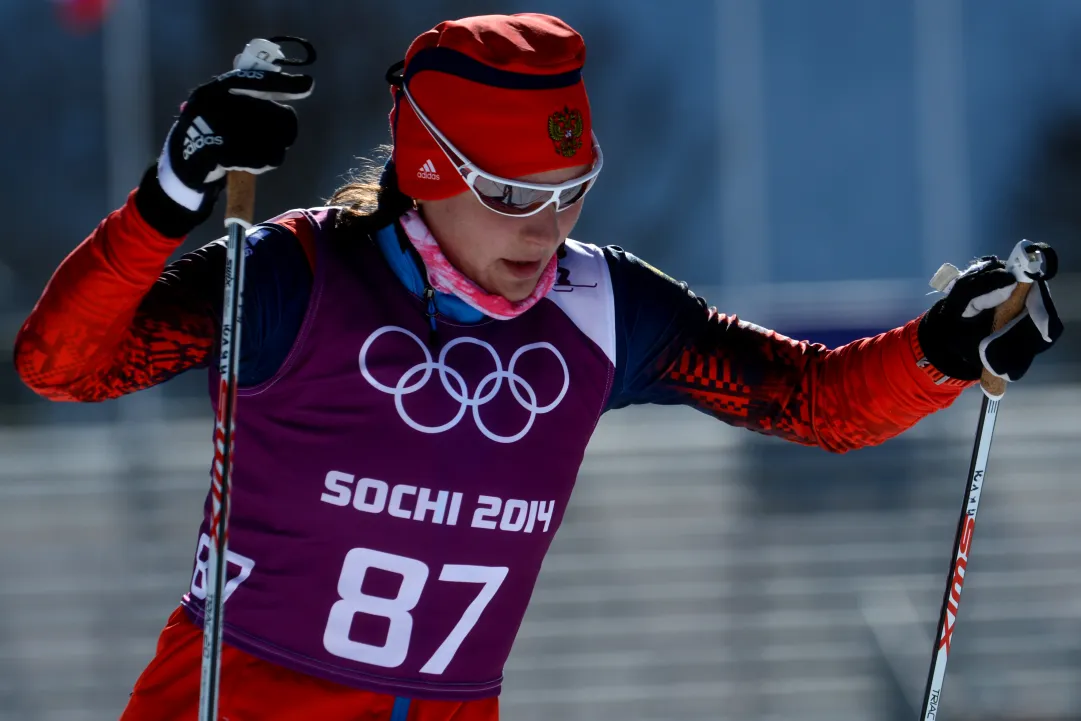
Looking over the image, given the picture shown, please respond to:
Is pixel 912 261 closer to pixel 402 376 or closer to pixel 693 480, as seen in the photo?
pixel 693 480

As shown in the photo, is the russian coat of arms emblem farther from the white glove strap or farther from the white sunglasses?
the white glove strap

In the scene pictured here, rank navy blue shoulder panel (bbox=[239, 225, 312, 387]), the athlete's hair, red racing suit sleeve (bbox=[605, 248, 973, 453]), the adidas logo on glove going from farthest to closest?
red racing suit sleeve (bbox=[605, 248, 973, 453]) < the athlete's hair < navy blue shoulder panel (bbox=[239, 225, 312, 387]) < the adidas logo on glove

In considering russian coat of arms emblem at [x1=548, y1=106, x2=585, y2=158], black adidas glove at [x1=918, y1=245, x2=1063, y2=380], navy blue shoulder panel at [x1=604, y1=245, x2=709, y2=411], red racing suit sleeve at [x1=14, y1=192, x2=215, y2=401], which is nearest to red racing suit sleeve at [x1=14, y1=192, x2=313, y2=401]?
red racing suit sleeve at [x1=14, y1=192, x2=215, y2=401]

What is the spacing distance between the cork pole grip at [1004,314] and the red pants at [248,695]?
91 centimetres

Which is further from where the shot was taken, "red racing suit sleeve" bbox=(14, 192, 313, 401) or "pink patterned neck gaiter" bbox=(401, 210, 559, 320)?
"pink patterned neck gaiter" bbox=(401, 210, 559, 320)

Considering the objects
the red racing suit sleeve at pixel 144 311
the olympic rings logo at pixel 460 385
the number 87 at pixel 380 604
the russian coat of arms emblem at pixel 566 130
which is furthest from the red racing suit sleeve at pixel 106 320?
the russian coat of arms emblem at pixel 566 130

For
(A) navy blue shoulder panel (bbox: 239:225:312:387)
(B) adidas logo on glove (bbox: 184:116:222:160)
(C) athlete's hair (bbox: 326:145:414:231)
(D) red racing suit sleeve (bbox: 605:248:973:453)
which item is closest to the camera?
(B) adidas logo on glove (bbox: 184:116:222:160)

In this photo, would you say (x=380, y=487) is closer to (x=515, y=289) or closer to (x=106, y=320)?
(x=515, y=289)

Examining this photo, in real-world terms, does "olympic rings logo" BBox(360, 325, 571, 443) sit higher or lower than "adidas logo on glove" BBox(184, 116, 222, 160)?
lower

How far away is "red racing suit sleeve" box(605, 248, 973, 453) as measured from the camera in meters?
2.34

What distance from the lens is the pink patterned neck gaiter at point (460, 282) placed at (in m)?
2.14

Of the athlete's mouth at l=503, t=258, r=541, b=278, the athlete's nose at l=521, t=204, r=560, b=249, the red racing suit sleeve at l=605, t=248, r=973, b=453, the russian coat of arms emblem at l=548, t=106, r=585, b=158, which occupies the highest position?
the russian coat of arms emblem at l=548, t=106, r=585, b=158

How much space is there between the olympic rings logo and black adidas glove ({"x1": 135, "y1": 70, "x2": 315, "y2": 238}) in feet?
1.22

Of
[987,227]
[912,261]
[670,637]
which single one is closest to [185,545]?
[670,637]
